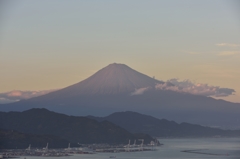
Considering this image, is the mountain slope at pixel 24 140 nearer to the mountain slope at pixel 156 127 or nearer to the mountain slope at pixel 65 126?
the mountain slope at pixel 65 126

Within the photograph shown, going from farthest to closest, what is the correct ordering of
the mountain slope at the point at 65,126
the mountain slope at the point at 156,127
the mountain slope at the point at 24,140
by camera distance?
the mountain slope at the point at 156,127, the mountain slope at the point at 65,126, the mountain slope at the point at 24,140

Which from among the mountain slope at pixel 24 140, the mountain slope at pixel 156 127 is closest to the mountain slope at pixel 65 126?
the mountain slope at pixel 24 140

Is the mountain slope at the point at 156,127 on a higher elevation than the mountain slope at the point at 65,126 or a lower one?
higher

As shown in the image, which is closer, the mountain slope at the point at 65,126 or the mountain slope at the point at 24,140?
the mountain slope at the point at 24,140

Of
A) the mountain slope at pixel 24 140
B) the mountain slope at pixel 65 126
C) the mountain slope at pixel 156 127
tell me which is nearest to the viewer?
the mountain slope at pixel 24 140

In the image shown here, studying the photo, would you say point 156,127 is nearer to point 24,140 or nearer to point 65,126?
point 65,126

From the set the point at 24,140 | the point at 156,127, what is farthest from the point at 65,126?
the point at 156,127

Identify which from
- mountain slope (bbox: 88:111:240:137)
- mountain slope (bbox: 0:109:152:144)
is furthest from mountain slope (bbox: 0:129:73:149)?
mountain slope (bbox: 88:111:240:137)
